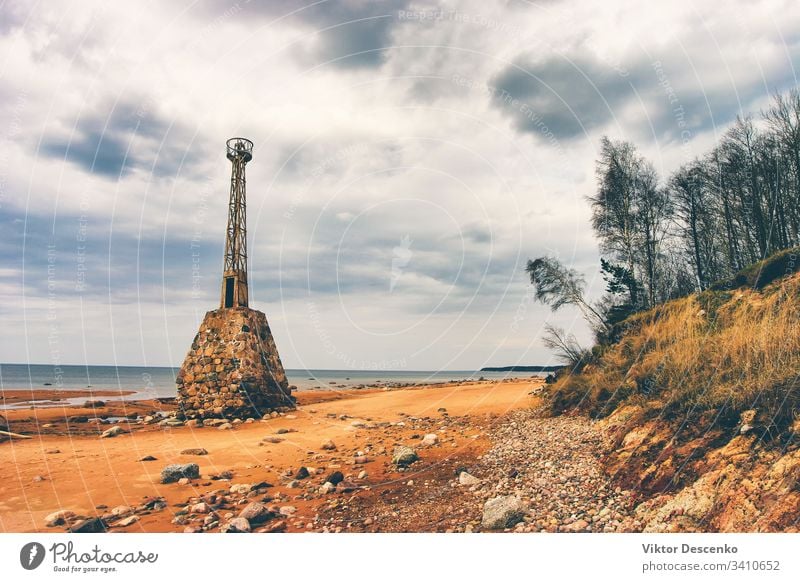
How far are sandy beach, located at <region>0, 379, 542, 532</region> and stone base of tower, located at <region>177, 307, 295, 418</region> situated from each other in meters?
1.39

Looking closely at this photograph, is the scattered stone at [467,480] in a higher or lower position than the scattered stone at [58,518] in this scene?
higher

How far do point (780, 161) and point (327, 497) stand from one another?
948 inches

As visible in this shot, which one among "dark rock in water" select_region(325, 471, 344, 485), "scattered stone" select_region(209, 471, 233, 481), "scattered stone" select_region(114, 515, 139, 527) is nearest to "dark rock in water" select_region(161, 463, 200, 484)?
"scattered stone" select_region(209, 471, 233, 481)

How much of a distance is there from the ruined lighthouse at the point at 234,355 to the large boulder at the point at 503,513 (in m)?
11.7

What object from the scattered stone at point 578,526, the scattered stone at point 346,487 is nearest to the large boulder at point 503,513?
the scattered stone at point 578,526

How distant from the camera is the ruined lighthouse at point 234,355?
14594 millimetres

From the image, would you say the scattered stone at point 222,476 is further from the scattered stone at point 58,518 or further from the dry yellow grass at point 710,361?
the dry yellow grass at point 710,361

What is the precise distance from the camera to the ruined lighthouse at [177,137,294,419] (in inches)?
575

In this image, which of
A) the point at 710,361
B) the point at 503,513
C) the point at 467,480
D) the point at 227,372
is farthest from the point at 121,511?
the point at 710,361

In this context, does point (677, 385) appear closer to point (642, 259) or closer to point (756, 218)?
point (642, 259)

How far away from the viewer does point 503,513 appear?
4965mm

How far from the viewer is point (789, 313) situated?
679 cm

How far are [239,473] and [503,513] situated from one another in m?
5.13
